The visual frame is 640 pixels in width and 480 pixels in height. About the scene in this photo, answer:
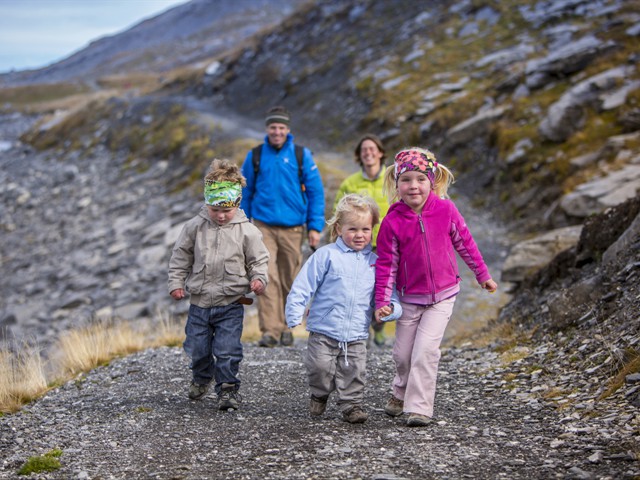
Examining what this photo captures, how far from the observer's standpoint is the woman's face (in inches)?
318

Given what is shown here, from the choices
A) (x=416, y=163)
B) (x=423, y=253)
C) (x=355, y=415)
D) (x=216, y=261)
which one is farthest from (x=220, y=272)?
(x=416, y=163)

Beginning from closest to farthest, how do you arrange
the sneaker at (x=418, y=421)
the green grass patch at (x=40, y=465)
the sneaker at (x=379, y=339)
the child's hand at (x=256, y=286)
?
the green grass patch at (x=40, y=465) → the sneaker at (x=418, y=421) → the child's hand at (x=256, y=286) → the sneaker at (x=379, y=339)

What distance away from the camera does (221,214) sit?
18.9ft

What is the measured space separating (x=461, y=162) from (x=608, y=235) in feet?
37.2

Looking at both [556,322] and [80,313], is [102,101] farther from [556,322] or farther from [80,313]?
[556,322]

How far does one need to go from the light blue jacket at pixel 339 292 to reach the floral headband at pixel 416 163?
2.62 ft

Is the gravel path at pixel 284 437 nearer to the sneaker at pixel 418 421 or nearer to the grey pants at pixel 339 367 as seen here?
the sneaker at pixel 418 421

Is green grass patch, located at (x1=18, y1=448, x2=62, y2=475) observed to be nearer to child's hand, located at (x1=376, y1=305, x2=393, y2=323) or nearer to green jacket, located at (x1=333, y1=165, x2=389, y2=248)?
child's hand, located at (x1=376, y1=305, x2=393, y2=323)

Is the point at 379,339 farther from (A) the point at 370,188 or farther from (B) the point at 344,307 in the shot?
(B) the point at 344,307

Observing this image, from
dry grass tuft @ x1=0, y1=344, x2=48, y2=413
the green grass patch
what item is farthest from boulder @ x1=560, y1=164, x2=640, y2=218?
the green grass patch

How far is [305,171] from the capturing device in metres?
8.42

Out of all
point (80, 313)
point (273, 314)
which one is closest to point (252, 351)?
point (273, 314)

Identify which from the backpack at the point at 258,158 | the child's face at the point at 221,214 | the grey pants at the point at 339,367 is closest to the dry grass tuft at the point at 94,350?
the backpack at the point at 258,158

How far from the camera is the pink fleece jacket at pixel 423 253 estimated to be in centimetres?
517
